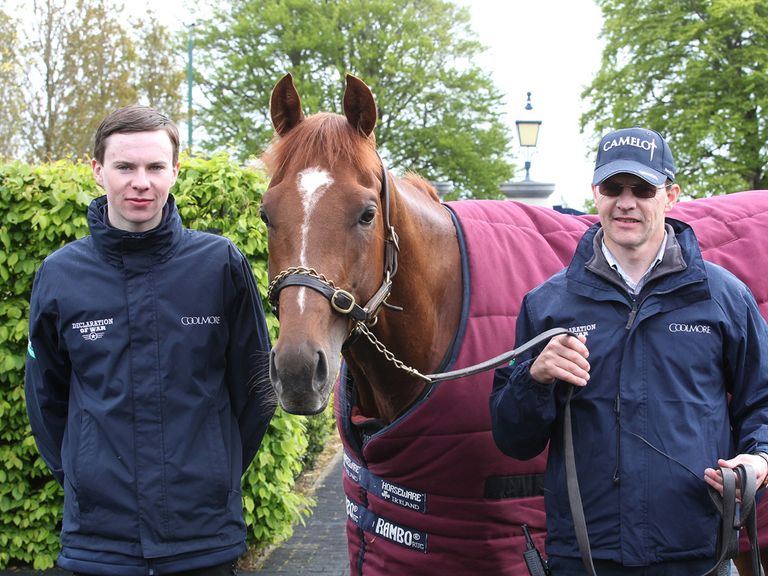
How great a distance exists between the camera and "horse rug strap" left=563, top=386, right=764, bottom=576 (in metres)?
2.13

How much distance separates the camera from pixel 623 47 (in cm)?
2472

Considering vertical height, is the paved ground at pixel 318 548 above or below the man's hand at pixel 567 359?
below

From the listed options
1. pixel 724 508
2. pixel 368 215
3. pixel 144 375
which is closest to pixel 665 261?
pixel 724 508

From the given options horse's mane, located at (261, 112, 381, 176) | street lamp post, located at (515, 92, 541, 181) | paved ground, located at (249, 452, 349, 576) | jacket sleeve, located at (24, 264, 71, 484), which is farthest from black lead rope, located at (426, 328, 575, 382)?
street lamp post, located at (515, 92, 541, 181)

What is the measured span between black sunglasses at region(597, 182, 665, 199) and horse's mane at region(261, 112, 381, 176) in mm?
733

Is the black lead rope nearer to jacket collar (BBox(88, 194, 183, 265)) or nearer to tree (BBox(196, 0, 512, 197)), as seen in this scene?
jacket collar (BBox(88, 194, 183, 265))

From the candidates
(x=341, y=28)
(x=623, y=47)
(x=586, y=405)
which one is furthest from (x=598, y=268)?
(x=341, y=28)

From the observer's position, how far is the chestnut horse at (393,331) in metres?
2.43

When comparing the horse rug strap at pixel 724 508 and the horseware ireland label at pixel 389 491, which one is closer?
the horse rug strap at pixel 724 508

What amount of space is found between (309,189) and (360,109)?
0.39 m

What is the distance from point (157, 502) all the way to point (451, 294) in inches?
50.1

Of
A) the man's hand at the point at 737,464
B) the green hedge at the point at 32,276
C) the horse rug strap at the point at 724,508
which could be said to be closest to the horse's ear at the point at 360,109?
the horse rug strap at the point at 724,508

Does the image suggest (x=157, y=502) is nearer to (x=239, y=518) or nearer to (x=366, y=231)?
(x=239, y=518)

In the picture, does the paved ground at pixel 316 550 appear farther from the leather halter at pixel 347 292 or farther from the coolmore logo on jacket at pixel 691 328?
the coolmore logo on jacket at pixel 691 328
